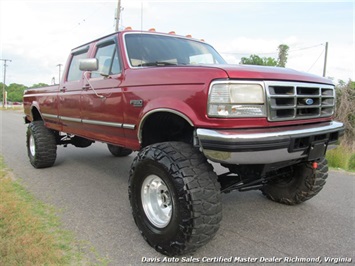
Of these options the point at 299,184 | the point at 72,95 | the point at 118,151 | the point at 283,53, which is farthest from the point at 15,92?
the point at 299,184

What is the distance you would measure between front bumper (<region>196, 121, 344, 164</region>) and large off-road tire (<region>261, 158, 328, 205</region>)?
1082 millimetres

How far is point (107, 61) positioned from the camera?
162 inches

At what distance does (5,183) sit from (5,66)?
7044 centimetres

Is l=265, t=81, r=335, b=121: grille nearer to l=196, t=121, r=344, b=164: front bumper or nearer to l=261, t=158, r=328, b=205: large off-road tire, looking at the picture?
l=196, t=121, r=344, b=164: front bumper

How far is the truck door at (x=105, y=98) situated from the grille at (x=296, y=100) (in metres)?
1.73

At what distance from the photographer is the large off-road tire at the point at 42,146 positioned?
19.2ft

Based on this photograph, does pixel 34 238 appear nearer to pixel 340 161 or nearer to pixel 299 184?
pixel 299 184

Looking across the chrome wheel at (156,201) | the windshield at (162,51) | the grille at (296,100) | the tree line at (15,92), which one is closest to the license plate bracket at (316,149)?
the grille at (296,100)

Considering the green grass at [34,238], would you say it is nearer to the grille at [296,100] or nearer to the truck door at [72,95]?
the truck door at [72,95]

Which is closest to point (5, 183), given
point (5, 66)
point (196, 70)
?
point (196, 70)

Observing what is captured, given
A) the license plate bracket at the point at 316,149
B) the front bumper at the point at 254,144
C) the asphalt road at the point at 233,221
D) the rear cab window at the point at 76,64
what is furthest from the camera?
the rear cab window at the point at 76,64

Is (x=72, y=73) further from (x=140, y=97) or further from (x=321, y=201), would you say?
(x=321, y=201)

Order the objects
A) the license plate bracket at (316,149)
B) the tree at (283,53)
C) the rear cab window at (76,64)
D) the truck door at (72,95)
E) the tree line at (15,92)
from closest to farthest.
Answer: the license plate bracket at (316,149)
the truck door at (72,95)
the rear cab window at (76,64)
the tree at (283,53)
the tree line at (15,92)

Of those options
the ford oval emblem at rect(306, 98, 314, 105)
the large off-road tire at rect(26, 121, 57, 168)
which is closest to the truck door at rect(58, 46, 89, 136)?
the large off-road tire at rect(26, 121, 57, 168)
